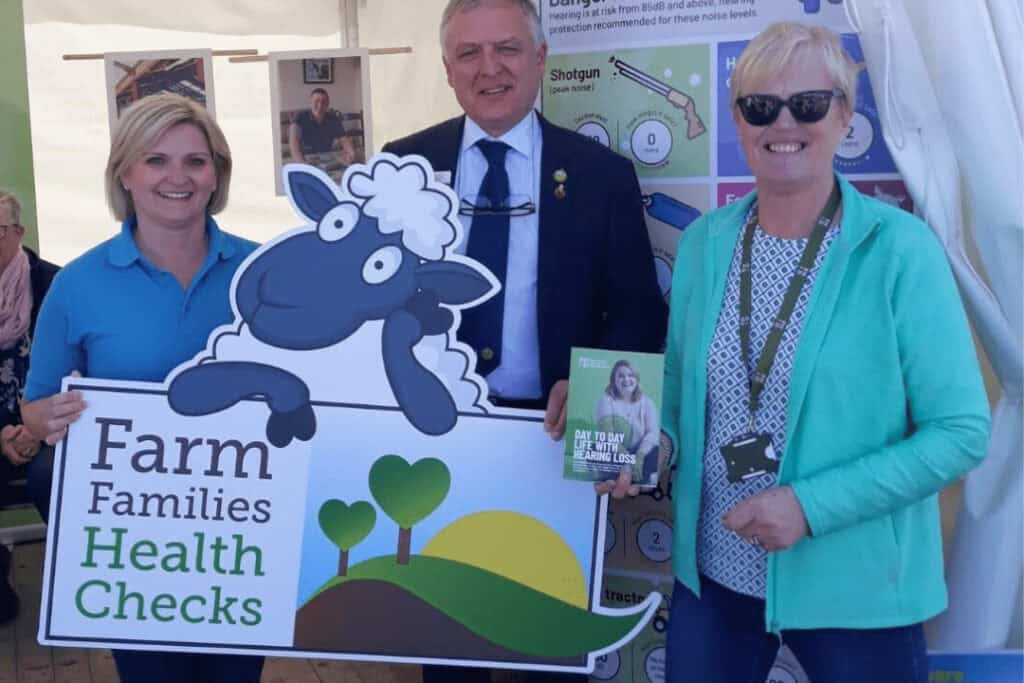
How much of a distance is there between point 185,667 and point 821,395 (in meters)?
1.45

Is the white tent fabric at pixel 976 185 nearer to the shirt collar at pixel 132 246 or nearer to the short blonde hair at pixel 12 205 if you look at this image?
the shirt collar at pixel 132 246

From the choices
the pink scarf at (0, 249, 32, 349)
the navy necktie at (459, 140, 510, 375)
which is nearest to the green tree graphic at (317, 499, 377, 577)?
the navy necktie at (459, 140, 510, 375)

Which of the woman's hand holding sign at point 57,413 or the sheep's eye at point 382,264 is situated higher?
the sheep's eye at point 382,264

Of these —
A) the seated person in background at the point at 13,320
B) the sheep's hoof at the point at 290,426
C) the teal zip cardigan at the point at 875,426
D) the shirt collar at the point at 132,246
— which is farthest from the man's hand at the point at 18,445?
the teal zip cardigan at the point at 875,426

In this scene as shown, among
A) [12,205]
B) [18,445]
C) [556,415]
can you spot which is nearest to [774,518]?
[556,415]

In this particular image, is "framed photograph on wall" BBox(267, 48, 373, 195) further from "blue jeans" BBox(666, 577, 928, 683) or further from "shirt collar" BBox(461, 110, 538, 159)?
"blue jeans" BBox(666, 577, 928, 683)

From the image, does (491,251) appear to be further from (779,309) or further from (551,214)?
(779,309)

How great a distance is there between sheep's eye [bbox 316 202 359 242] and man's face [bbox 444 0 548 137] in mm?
475

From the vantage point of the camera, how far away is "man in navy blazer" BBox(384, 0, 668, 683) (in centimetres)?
245

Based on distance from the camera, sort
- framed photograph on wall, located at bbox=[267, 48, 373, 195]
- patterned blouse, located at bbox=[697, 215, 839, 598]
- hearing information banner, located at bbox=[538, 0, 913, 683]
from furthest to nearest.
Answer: framed photograph on wall, located at bbox=[267, 48, 373, 195]
hearing information banner, located at bbox=[538, 0, 913, 683]
patterned blouse, located at bbox=[697, 215, 839, 598]

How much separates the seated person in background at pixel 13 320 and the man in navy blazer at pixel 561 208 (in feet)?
7.40

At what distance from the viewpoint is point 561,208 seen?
8.08ft

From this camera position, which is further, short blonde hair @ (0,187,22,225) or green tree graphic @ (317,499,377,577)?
short blonde hair @ (0,187,22,225)

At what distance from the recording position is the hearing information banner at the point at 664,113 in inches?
102
